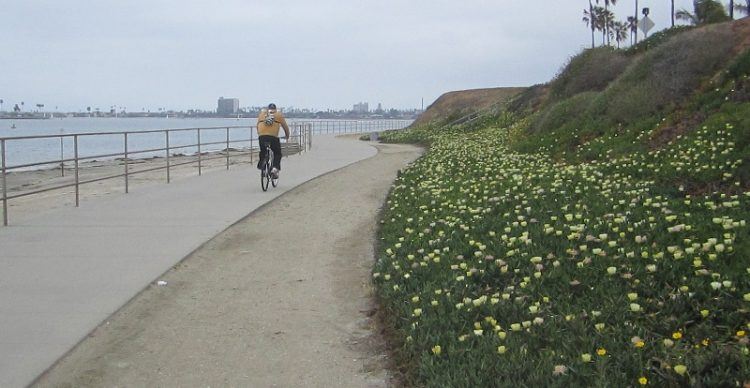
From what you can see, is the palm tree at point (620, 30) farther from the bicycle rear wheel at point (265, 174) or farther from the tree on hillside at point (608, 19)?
the bicycle rear wheel at point (265, 174)

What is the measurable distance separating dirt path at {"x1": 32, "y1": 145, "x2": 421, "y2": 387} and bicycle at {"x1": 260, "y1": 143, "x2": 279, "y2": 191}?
14.7 ft

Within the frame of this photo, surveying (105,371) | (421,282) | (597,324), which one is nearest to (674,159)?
(421,282)

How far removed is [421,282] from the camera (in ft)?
19.7

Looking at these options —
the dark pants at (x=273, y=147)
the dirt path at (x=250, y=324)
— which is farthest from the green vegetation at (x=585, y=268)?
the dark pants at (x=273, y=147)

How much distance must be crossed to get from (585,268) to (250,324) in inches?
103

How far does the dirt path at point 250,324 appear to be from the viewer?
4508 millimetres

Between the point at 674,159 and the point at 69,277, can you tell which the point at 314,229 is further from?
the point at 674,159

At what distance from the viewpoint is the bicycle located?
13.5 m

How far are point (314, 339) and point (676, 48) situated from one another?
15.4 meters

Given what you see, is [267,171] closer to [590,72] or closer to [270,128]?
[270,128]

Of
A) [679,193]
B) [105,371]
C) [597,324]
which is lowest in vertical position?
[105,371]

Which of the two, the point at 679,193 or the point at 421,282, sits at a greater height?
the point at 679,193

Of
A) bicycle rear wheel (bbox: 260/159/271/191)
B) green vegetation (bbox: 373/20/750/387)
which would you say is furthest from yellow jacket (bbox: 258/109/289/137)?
green vegetation (bbox: 373/20/750/387)

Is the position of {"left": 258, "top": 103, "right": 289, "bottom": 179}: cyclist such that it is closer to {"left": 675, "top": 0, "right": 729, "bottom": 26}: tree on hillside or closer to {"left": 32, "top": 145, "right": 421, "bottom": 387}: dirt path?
{"left": 32, "top": 145, "right": 421, "bottom": 387}: dirt path
